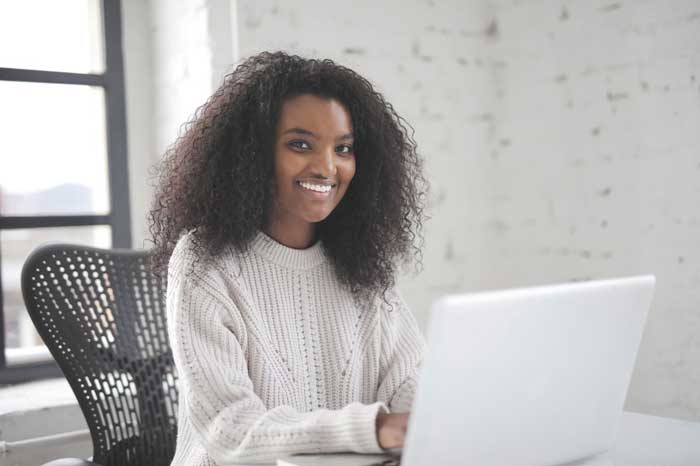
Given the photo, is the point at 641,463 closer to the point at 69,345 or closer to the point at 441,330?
the point at 441,330

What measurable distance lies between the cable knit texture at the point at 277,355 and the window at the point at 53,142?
0.87 metres

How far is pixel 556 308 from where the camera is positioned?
939 mm

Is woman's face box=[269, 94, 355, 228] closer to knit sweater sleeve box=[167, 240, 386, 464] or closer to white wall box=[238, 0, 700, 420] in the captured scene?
knit sweater sleeve box=[167, 240, 386, 464]

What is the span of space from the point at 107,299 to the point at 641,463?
1.10 metres

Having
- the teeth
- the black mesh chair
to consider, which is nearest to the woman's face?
the teeth

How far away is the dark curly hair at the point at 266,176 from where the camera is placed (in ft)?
4.81

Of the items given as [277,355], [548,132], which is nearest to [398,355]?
[277,355]

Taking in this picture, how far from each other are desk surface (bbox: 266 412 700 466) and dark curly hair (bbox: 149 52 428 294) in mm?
515

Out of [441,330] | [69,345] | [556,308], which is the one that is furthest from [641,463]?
[69,345]

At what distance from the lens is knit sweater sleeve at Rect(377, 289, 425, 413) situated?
5.00 feet

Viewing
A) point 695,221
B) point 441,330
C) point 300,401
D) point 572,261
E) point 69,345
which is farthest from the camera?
point 572,261

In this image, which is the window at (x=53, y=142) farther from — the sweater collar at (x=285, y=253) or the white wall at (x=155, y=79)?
the sweater collar at (x=285, y=253)

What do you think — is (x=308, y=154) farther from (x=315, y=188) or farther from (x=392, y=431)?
(x=392, y=431)

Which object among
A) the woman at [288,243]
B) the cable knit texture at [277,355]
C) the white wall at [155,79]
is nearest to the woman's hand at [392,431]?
the cable knit texture at [277,355]
